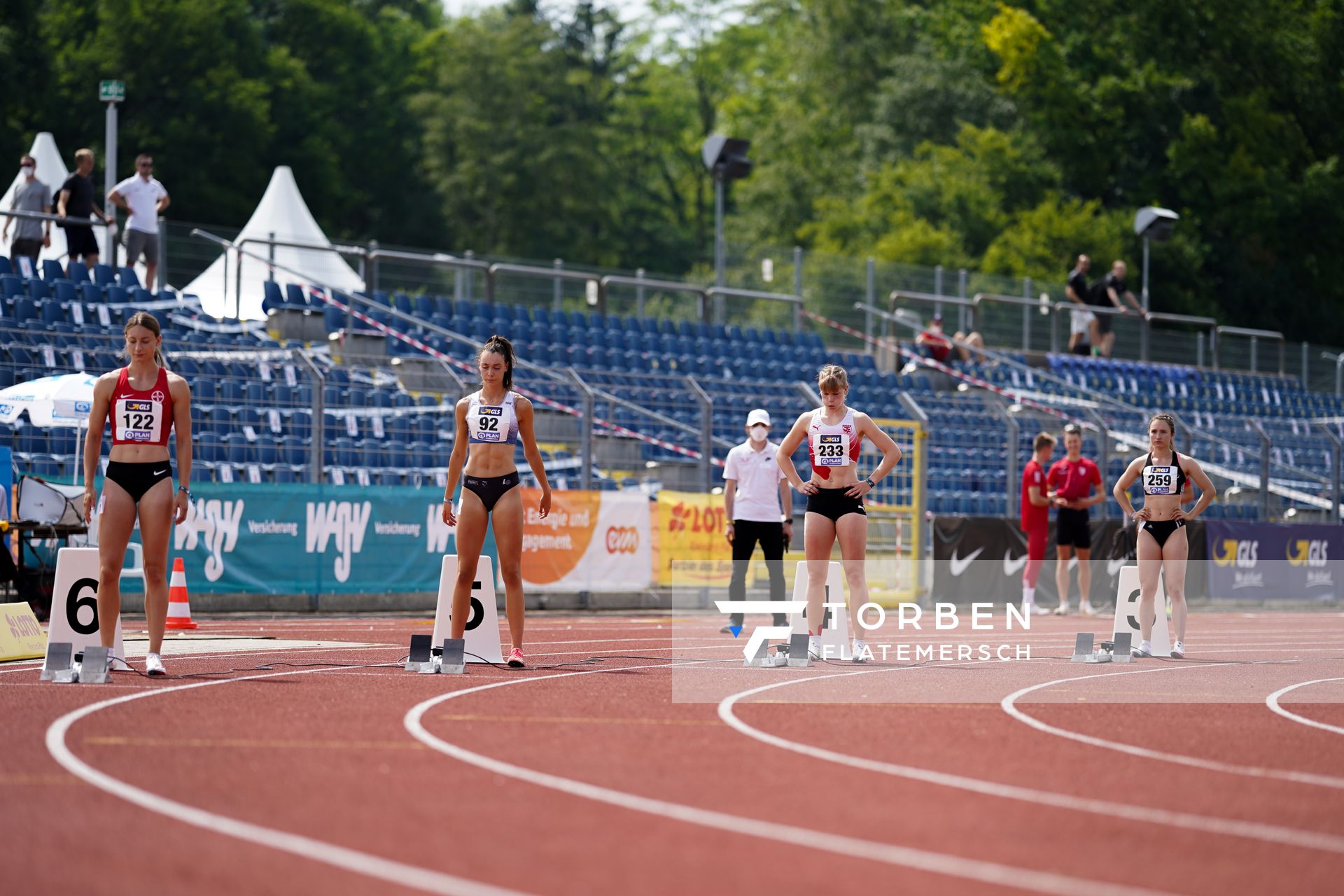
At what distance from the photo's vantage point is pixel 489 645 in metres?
12.1

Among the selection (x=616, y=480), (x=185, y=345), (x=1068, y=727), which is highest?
(x=185, y=345)

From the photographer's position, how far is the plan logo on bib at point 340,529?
63.7 feet

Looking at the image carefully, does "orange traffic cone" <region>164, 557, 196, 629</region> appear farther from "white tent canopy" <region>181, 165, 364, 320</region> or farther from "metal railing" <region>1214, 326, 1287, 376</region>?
"metal railing" <region>1214, 326, 1287, 376</region>

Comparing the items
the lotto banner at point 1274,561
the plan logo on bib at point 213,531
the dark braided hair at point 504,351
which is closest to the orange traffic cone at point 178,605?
the plan logo on bib at point 213,531

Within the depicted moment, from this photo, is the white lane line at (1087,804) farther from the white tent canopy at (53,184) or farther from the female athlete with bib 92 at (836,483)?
the white tent canopy at (53,184)

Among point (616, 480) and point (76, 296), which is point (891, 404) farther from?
point (76, 296)

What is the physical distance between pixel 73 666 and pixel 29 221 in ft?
48.0

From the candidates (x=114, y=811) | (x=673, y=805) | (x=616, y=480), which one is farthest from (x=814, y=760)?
(x=616, y=480)

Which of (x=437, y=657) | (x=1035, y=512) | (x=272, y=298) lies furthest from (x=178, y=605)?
(x=1035, y=512)

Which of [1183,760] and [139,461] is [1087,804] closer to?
[1183,760]

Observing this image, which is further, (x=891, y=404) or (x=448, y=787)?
(x=891, y=404)

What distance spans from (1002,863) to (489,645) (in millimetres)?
7008

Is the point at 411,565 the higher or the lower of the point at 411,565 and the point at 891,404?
the lower

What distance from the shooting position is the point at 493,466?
11.5 metres
